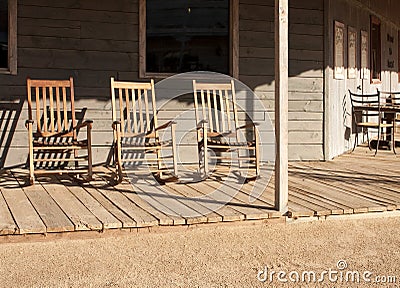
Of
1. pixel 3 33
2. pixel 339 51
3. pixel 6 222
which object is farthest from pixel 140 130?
pixel 339 51

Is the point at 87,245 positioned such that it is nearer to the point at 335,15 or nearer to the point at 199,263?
the point at 199,263

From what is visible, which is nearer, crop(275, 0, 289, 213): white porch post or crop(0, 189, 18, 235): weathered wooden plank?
crop(0, 189, 18, 235): weathered wooden plank

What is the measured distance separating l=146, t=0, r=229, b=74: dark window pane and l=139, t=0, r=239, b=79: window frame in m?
0.05

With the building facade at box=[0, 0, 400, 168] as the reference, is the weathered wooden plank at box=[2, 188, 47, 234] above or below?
below

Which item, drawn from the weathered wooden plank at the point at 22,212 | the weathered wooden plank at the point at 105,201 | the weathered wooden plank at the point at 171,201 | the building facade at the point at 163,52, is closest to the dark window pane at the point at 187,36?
the building facade at the point at 163,52

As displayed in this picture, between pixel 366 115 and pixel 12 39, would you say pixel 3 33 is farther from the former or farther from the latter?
pixel 366 115

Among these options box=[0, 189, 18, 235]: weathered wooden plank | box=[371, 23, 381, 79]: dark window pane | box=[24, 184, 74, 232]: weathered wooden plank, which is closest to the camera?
box=[0, 189, 18, 235]: weathered wooden plank

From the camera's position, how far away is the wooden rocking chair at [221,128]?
231 inches

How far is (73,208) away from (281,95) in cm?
177

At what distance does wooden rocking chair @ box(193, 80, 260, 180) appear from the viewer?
5.86 m

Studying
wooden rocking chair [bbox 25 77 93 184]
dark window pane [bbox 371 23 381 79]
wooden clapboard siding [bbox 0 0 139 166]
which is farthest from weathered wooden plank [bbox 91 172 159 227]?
dark window pane [bbox 371 23 381 79]

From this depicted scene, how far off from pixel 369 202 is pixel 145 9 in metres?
3.32

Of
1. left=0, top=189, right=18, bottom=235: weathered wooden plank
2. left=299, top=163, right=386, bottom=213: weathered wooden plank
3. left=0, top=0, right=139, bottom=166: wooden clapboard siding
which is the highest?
left=0, top=0, right=139, bottom=166: wooden clapboard siding

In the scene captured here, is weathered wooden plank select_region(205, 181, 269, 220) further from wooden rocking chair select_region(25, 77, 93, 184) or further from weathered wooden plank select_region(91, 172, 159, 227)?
wooden rocking chair select_region(25, 77, 93, 184)
